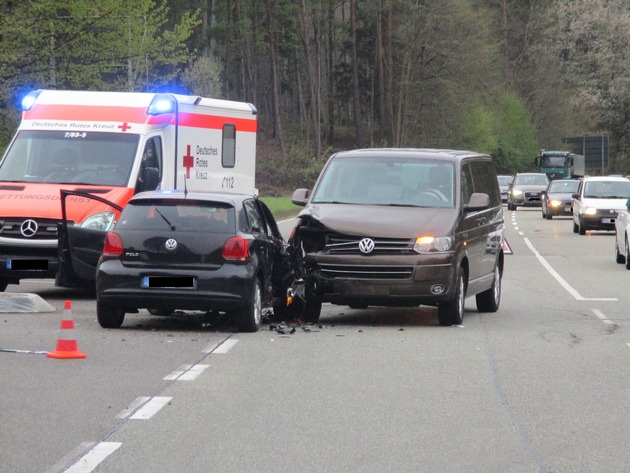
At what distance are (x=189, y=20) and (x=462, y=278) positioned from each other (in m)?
31.9

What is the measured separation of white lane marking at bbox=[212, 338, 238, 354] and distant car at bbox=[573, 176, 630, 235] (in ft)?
80.5

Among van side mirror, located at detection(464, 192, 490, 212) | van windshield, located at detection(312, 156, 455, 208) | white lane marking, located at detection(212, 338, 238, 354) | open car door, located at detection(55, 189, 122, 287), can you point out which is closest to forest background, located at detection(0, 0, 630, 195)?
open car door, located at detection(55, 189, 122, 287)

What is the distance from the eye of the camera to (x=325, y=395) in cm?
924

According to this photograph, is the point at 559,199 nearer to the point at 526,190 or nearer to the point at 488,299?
the point at 526,190

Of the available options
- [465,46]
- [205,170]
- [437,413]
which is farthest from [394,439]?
[465,46]

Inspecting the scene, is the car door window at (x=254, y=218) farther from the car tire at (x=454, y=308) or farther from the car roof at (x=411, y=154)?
the car tire at (x=454, y=308)

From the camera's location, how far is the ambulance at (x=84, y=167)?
52.9 feet

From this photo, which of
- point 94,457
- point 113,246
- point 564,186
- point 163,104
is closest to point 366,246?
point 113,246

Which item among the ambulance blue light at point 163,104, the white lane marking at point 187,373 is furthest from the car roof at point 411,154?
the white lane marking at point 187,373

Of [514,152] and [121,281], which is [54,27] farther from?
[514,152]

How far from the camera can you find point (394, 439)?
757 cm

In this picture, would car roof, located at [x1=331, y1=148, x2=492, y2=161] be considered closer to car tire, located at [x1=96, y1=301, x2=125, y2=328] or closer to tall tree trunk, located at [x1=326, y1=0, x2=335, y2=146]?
car tire, located at [x1=96, y1=301, x2=125, y2=328]

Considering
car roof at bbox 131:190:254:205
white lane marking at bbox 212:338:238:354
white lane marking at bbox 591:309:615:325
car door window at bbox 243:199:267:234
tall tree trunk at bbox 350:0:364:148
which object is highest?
tall tree trunk at bbox 350:0:364:148

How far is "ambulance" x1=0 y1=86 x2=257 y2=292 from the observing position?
634 inches
